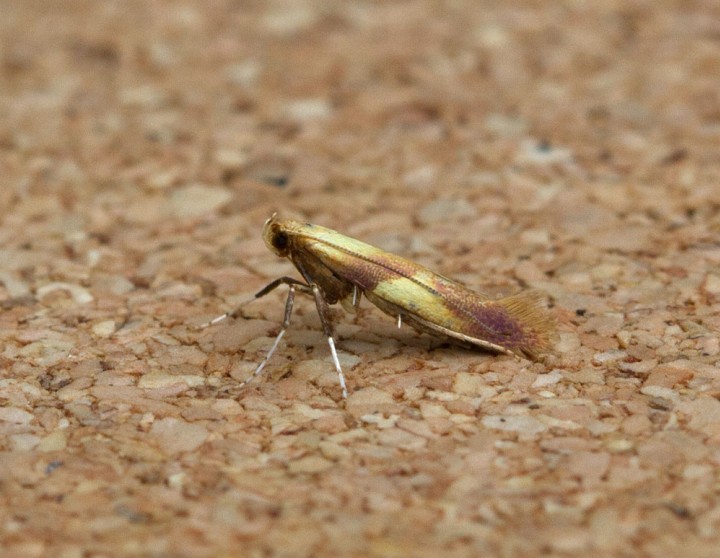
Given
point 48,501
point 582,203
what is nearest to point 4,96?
point 582,203

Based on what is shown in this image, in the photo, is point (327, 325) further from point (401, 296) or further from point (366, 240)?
point (366, 240)

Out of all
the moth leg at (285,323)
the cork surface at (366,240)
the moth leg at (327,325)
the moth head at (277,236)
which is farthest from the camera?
the moth head at (277,236)

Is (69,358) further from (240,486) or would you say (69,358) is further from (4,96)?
(4,96)

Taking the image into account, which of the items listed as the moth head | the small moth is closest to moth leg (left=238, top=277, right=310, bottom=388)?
the small moth

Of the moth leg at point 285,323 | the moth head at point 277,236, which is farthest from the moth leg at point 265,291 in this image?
the moth head at point 277,236

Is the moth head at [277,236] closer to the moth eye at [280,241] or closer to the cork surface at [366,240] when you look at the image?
the moth eye at [280,241]

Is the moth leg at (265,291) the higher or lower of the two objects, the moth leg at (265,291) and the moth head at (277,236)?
the lower

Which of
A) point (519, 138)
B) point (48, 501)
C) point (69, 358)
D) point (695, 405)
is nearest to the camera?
point (48, 501)
